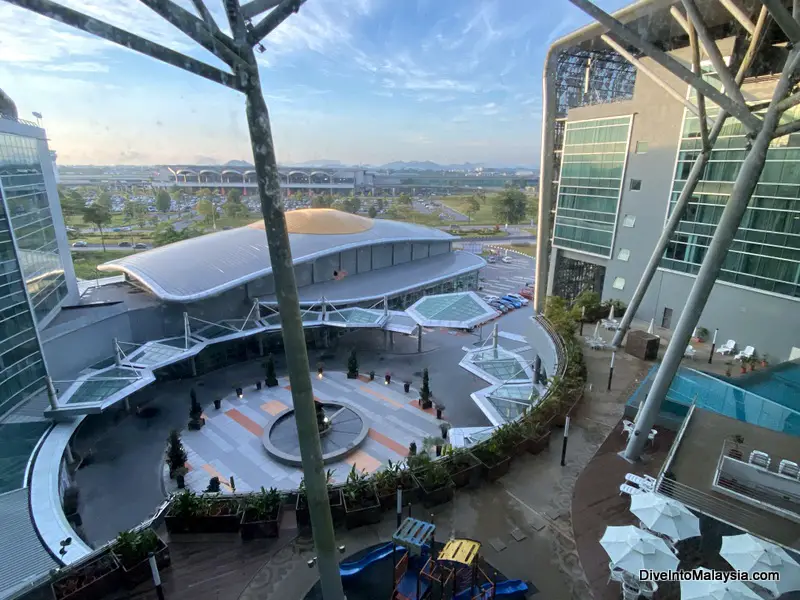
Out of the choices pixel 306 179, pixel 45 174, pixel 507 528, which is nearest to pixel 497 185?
pixel 306 179

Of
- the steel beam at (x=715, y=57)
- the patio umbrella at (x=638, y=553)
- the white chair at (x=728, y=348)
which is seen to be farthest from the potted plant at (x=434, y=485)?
the white chair at (x=728, y=348)

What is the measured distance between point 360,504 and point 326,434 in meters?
11.7

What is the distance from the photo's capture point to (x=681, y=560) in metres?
9.23

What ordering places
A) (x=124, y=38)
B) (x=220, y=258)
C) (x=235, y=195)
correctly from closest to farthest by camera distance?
(x=124, y=38) < (x=220, y=258) < (x=235, y=195)

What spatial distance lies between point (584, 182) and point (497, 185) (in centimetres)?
14240

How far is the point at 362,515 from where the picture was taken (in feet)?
31.9

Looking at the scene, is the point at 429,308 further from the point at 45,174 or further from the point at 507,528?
the point at 45,174

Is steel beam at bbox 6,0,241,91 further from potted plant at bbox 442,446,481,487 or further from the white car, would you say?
the white car

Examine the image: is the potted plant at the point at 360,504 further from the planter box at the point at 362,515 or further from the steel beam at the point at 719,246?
the steel beam at the point at 719,246

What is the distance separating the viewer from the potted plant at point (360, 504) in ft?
31.8

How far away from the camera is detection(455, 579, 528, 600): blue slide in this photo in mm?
8023

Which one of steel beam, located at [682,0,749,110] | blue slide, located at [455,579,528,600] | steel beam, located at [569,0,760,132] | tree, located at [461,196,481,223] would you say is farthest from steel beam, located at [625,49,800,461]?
tree, located at [461,196,481,223]

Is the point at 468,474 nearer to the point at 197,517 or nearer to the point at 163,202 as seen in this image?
the point at 197,517

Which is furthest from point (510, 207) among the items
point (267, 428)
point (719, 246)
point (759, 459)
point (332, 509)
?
point (332, 509)
